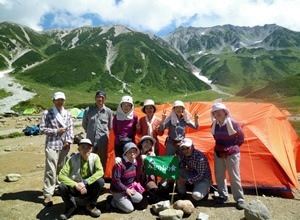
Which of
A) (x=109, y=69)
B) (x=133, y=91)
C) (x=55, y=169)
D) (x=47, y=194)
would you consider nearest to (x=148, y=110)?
(x=55, y=169)

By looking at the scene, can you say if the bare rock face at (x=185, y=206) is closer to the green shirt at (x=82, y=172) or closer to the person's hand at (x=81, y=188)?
the green shirt at (x=82, y=172)

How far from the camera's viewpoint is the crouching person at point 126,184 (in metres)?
7.82

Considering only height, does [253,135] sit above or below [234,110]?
below

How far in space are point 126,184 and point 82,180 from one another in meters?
1.16

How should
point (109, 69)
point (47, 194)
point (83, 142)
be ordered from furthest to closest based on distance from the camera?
point (109, 69), point (47, 194), point (83, 142)

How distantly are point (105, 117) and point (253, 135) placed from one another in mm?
4585

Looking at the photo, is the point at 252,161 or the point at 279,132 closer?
the point at 252,161

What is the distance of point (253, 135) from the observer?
9.41 metres

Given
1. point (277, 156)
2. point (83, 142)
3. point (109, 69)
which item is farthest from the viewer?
point (109, 69)

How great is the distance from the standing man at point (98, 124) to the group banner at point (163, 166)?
147 centimetres

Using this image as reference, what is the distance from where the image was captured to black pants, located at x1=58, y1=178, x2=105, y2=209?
740 cm

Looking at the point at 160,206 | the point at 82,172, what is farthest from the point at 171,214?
the point at 82,172

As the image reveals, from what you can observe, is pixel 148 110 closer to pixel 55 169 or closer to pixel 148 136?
pixel 148 136

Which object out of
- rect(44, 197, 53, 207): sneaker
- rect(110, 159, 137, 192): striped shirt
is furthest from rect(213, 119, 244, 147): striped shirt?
rect(44, 197, 53, 207): sneaker
